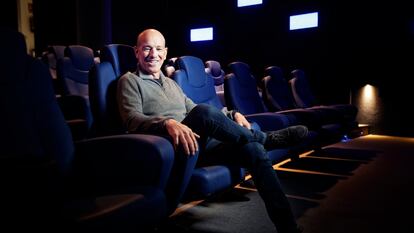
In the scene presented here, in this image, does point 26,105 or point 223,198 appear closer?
point 26,105

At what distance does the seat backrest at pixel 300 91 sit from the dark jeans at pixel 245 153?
3060 millimetres

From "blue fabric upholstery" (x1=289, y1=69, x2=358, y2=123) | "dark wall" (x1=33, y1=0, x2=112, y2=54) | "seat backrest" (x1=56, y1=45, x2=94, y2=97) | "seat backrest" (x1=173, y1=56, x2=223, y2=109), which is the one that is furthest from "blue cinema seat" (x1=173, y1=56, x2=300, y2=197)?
"dark wall" (x1=33, y1=0, x2=112, y2=54)

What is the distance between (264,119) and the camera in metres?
2.42

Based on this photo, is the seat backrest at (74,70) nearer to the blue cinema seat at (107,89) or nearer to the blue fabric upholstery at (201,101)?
the blue fabric upholstery at (201,101)

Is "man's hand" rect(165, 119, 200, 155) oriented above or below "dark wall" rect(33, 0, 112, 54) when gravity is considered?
below

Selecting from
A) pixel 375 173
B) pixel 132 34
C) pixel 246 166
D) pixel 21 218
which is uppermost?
pixel 132 34

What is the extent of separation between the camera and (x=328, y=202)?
2211 millimetres

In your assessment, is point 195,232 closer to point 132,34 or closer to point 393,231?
point 393,231

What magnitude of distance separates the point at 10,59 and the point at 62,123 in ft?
0.89

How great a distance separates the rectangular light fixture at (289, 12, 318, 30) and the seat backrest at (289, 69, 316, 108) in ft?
6.60

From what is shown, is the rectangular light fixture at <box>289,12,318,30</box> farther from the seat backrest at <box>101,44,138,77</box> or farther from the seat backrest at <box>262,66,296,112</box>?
the seat backrest at <box>101,44,138,77</box>

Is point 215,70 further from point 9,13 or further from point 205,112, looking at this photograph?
point 9,13

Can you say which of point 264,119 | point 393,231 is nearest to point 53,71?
point 264,119

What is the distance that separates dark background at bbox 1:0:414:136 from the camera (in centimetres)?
592
